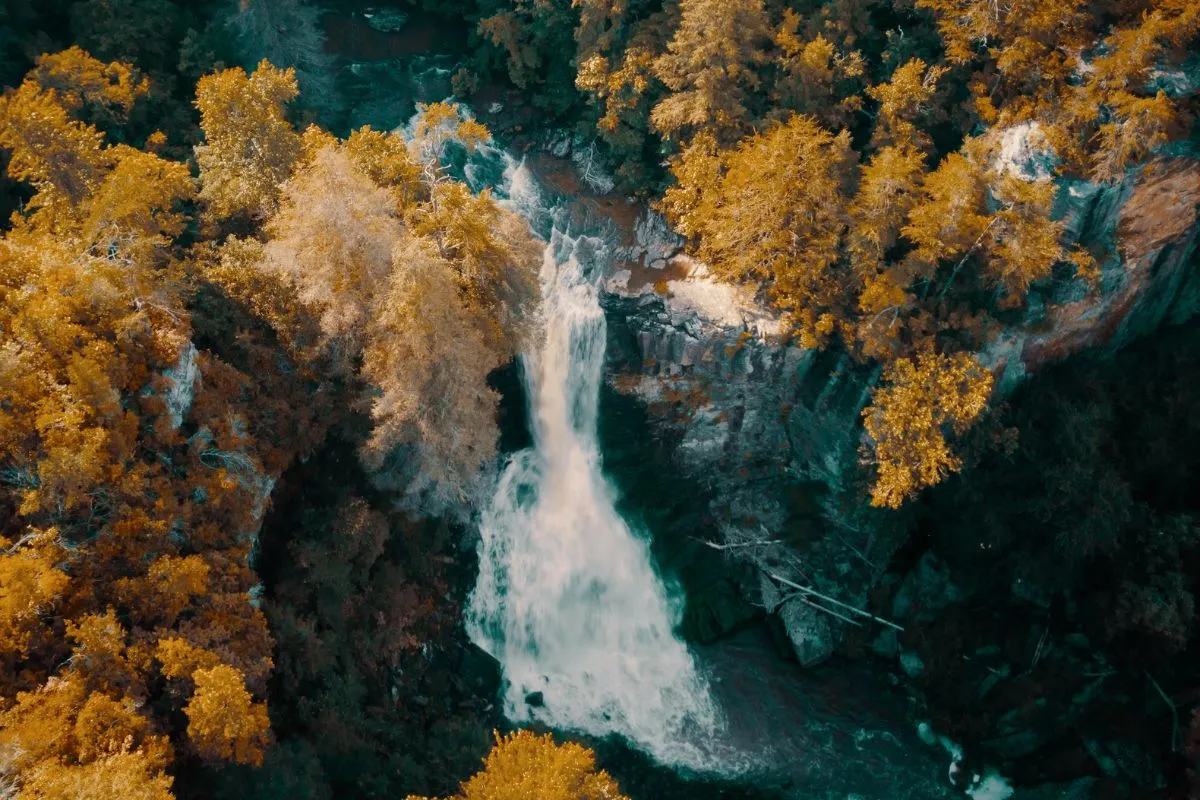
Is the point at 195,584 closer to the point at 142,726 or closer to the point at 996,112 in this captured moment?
the point at 142,726

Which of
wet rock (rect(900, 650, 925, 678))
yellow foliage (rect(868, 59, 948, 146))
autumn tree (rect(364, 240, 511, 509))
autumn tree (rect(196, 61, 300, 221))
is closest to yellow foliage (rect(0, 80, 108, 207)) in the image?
autumn tree (rect(196, 61, 300, 221))

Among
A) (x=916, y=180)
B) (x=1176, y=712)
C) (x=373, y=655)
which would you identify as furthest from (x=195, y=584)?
(x=1176, y=712)

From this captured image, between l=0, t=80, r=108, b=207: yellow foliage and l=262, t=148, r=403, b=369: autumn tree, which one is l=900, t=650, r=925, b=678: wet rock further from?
l=0, t=80, r=108, b=207: yellow foliage

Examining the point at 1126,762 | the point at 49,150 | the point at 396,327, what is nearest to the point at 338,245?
the point at 396,327

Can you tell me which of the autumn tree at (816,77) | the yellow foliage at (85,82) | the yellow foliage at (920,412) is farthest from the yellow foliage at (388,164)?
the yellow foliage at (920,412)

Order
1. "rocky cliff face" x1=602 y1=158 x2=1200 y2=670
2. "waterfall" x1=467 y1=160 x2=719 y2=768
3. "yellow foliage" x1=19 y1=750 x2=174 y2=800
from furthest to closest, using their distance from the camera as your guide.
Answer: "waterfall" x1=467 y1=160 x2=719 y2=768, "rocky cliff face" x1=602 y1=158 x2=1200 y2=670, "yellow foliage" x1=19 y1=750 x2=174 y2=800

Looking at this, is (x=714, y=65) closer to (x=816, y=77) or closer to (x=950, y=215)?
(x=816, y=77)

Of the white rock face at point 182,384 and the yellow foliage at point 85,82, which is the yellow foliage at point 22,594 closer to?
the white rock face at point 182,384
